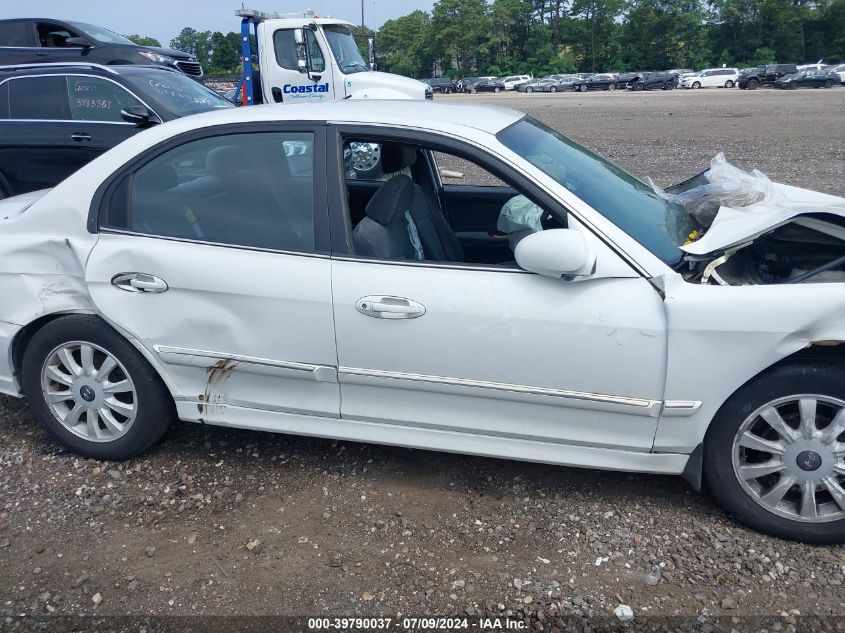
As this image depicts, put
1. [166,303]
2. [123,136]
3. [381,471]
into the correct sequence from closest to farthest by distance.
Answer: [166,303]
[381,471]
[123,136]

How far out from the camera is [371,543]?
9.92 ft

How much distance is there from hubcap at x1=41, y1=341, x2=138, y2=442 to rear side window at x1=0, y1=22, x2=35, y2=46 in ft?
37.3

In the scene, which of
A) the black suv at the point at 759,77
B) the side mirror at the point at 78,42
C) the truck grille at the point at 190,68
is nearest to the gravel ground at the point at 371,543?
the side mirror at the point at 78,42

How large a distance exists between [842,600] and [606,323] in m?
1.23

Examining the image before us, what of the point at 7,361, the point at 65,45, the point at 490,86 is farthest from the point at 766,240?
the point at 490,86

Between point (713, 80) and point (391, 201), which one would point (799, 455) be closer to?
point (391, 201)

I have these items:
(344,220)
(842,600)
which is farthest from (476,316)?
(842,600)

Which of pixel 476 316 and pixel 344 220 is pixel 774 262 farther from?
pixel 344 220

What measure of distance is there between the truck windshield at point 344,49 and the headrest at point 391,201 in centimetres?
973

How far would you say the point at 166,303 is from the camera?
3.26 meters

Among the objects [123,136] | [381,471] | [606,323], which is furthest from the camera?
[123,136]

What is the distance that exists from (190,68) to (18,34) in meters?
2.87

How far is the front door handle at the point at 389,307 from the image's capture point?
2.97 metres

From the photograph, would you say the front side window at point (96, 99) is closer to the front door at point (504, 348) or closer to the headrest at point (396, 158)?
the headrest at point (396, 158)
